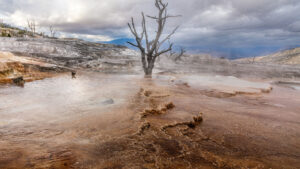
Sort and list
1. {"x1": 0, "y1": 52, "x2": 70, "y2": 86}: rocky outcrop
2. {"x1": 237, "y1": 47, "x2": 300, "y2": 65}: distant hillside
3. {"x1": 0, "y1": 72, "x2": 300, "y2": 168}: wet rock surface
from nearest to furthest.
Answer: {"x1": 0, "y1": 72, "x2": 300, "y2": 168}: wet rock surface
{"x1": 0, "y1": 52, "x2": 70, "y2": 86}: rocky outcrop
{"x1": 237, "y1": 47, "x2": 300, "y2": 65}: distant hillside

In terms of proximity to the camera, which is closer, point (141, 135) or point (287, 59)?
point (141, 135)

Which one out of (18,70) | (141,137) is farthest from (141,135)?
(18,70)

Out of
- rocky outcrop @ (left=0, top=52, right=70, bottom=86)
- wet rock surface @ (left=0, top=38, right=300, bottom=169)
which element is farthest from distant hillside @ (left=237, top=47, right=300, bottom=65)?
wet rock surface @ (left=0, top=38, right=300, bottom=169)

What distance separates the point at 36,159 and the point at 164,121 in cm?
154

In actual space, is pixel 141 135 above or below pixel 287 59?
below

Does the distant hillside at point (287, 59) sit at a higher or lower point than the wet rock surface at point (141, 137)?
higher

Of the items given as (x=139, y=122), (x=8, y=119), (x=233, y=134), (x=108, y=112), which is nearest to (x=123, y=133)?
(x=139, y=122)

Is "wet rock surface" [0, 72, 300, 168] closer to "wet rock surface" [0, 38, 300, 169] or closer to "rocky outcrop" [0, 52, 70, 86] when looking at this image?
"wet rock surface" [0, 38, 300, 169]

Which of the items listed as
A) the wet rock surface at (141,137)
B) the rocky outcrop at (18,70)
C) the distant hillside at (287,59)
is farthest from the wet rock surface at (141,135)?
the distant hillside at (287,59)

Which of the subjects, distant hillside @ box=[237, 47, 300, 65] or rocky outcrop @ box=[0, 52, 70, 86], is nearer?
rocky outcrop @ box=[0, 52, 70, 86]

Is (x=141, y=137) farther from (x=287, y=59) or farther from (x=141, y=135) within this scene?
(x=287, y=59)

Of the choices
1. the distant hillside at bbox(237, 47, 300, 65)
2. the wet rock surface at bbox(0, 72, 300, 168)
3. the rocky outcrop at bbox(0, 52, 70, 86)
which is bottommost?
the wet rock surface at bbox(0, 72, 300, 168)

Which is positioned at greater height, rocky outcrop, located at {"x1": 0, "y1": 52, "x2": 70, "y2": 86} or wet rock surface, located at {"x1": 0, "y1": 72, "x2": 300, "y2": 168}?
rocky outcrop, located at {"x1": 0, "y1": 52, "x2": 70, "y2": 86}

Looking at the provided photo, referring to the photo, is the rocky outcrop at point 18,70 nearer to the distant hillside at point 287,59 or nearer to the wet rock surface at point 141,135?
the wet rock surface at point 141,135
